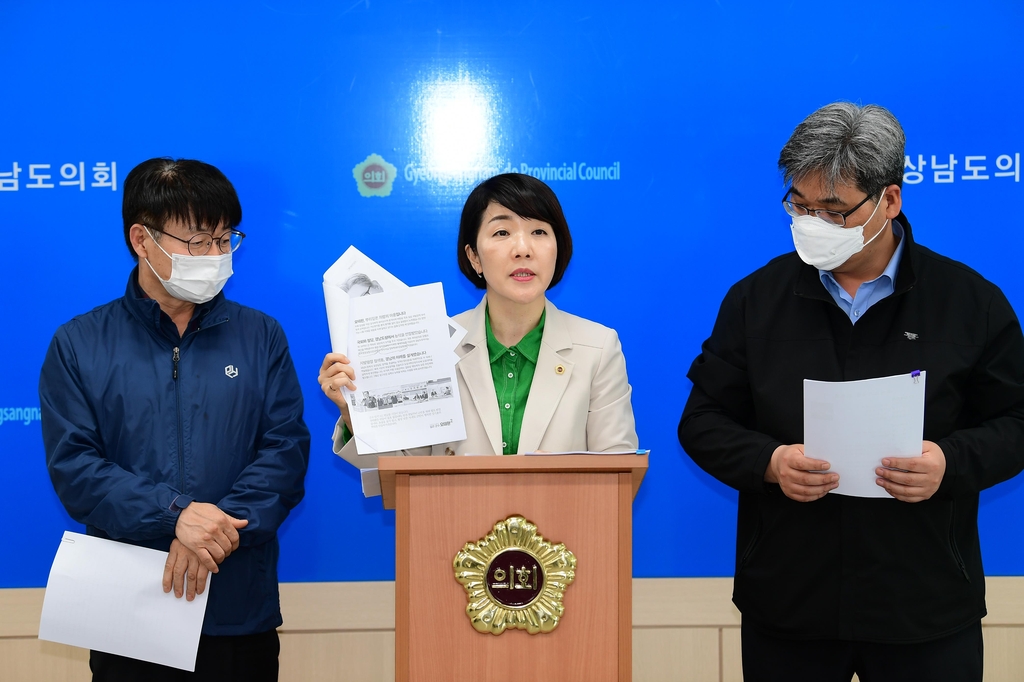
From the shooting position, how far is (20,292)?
295 centimetres

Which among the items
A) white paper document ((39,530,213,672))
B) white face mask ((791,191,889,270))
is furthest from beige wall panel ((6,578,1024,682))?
white face mask ((791,191,889,270))

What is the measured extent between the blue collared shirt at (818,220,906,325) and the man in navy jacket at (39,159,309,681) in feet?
4.61

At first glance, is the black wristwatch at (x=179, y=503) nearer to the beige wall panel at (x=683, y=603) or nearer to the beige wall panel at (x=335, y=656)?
the beige wall panel at (x=335, y=656)

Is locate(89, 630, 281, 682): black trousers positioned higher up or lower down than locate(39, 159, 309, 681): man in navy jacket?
lower down

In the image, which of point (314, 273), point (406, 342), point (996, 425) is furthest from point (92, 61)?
point (996, 425)

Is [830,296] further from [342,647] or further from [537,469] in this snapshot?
[342,647]

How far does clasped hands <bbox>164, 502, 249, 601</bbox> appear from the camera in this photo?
2.01 metres

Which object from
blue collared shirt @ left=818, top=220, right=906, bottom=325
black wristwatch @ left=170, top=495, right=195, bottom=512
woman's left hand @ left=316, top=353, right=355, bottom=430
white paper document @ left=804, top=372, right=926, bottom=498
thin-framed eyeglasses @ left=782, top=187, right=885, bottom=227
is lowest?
black wristwatch @ left=170, top=495, right=195, bottom=512

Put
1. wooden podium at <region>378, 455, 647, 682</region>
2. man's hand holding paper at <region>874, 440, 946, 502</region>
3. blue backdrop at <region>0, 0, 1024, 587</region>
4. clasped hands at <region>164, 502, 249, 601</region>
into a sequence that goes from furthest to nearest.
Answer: blue backdrop at <region>0, 0, 1024, 587</region> → clasped hands at <region>164, 502, 249, 601</region> → man's hand holding paper at <region>874, 440, 946, 502</region> → wooden podium at <region>378, 455, 647, 682</region>

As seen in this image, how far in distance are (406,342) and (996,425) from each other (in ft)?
4.35

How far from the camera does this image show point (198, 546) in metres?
2.01

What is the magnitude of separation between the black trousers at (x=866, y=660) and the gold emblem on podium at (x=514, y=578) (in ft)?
2.20

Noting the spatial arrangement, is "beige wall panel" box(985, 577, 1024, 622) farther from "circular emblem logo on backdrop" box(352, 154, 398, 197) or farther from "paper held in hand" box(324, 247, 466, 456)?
"circular emblem logo on backdrop" box(352, 154, 398, 197)

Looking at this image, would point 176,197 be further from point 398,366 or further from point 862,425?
point 862,425
